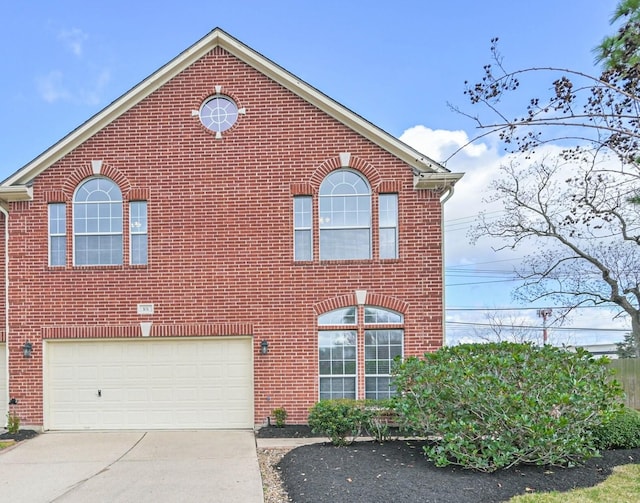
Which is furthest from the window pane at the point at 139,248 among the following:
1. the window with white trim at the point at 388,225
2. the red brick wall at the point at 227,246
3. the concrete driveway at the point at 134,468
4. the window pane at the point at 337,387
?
the window with white trim at the point at 388,225

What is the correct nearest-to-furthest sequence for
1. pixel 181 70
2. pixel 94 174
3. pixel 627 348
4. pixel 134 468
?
pixel 134 468 → pixel 94 174 → pixel 181 70 → pixel 627 348

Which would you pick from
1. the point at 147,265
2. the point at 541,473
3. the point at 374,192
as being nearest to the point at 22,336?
the point at 147,265

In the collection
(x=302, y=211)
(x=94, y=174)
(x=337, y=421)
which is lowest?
(x=337, y=421)

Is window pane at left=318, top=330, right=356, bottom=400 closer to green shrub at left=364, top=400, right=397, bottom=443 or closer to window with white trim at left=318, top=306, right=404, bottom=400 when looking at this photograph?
window with white trim at left=318, top=306, right=404, bottom=400

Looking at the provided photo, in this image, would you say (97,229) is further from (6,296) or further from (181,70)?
(181,70)

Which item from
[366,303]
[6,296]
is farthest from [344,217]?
[6,296]

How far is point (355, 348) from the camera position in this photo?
10398 mm

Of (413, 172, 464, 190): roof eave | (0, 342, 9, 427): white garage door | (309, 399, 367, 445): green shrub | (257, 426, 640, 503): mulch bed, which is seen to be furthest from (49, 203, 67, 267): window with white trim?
(413, 172, 464, 190): roof eave

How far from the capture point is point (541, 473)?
6.58 meters

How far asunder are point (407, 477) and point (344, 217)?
5.52 m

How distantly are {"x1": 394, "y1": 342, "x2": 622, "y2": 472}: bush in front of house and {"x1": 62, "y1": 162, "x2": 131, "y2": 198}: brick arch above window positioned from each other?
7.05 metres

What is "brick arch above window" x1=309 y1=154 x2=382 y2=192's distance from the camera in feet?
34.8

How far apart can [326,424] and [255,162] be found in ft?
17.7

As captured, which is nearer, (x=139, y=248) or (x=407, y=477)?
(x=407, y=477)
